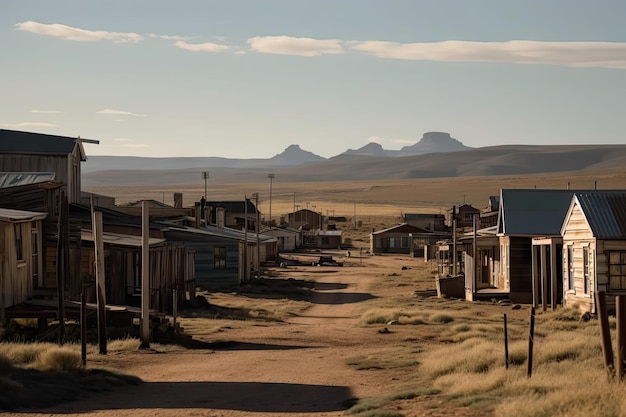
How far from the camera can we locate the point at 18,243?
29.3 m

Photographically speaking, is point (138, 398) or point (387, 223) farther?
point (387, 223)

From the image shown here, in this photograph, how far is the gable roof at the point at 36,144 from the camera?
1713 inches

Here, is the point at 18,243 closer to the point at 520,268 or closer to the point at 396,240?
the point at 520,268

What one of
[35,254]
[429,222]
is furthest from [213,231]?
[429,222]

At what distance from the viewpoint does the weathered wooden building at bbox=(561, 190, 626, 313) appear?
113 ft

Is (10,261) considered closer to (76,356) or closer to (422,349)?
(76,356)

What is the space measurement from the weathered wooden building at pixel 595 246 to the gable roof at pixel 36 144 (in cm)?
1930

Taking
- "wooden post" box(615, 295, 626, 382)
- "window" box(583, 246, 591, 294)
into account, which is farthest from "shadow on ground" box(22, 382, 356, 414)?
"window" box(583, 246, 591, 294)

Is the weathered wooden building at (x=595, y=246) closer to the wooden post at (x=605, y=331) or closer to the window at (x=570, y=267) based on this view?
the window at (x=570, y=267)

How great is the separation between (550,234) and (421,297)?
8.31 m

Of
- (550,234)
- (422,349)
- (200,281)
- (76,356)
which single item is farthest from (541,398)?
(200,281)

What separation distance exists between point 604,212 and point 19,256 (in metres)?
17.9

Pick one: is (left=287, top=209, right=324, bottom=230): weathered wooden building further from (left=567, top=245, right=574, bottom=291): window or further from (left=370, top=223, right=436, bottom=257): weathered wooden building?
(left=567, top=245, right=574, bottom=291): window

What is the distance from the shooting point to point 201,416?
1611cm
